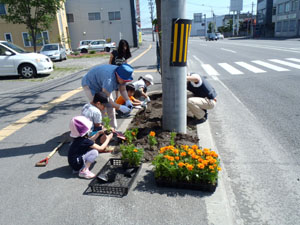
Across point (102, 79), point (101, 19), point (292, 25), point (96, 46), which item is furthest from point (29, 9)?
point (292, 25)

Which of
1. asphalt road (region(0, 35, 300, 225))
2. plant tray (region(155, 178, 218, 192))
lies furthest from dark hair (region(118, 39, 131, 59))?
plant tray (region(155, 178, 218, 192))

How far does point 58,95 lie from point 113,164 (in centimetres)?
555

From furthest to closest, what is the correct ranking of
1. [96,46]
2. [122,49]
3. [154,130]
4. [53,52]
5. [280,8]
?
1. [280,8]
2. [96,46]
3. [53,52]
4. [122,49]
5. [154,130]

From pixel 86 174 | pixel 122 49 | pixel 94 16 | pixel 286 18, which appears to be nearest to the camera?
pixel 86 174

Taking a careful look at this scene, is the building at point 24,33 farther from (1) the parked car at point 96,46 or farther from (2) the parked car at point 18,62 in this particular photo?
(2) the parked car at point 18,62

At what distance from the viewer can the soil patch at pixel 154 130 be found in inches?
148

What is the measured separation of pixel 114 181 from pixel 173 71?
5.86ft

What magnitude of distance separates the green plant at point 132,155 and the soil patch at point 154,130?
25 cm

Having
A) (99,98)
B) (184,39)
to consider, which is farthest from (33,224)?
(184,39)

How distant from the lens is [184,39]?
355 centimetres

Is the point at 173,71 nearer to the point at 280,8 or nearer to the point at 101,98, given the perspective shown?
the point at 101,98

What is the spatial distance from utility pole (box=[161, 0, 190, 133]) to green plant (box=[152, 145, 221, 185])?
3.47ft

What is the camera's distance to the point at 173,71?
370 centimetres

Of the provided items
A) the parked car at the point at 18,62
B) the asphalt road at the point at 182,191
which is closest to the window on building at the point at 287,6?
the parked car at the point at 18,62
